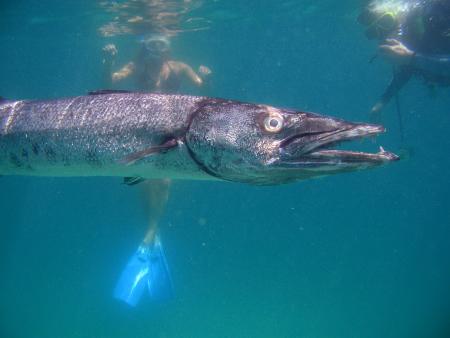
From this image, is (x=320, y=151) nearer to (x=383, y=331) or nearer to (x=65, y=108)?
(x=65, y=108)

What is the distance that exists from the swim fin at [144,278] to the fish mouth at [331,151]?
637cm

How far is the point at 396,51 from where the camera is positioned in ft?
31.5

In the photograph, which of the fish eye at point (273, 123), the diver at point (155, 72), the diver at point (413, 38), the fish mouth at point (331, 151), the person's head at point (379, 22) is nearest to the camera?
the fish mouth at point (331, 151)

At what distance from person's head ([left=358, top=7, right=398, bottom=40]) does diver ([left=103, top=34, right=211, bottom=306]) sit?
5.03 metres

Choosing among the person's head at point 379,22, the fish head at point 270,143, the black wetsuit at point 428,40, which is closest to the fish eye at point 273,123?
the fish head at point 270,143

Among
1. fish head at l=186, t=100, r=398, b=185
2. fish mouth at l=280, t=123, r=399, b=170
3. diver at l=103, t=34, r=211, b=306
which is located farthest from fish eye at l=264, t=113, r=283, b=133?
diver at l=103, t=34, r=211, b=306

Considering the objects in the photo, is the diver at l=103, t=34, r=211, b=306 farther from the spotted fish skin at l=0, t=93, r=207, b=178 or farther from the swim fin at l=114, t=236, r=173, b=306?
the spotted fish skin at l=0, t=93, r=207, b=178

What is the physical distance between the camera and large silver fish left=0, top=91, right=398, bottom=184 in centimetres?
237

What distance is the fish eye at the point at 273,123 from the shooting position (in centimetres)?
251

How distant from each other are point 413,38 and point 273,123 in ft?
30.5

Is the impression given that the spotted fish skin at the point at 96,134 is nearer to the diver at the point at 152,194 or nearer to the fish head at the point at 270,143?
the fish head at the point at 270,143

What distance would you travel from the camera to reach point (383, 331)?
19.7 meters

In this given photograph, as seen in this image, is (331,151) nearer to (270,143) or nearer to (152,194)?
(270,143)

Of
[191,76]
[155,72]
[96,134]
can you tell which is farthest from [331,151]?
[191,76]
